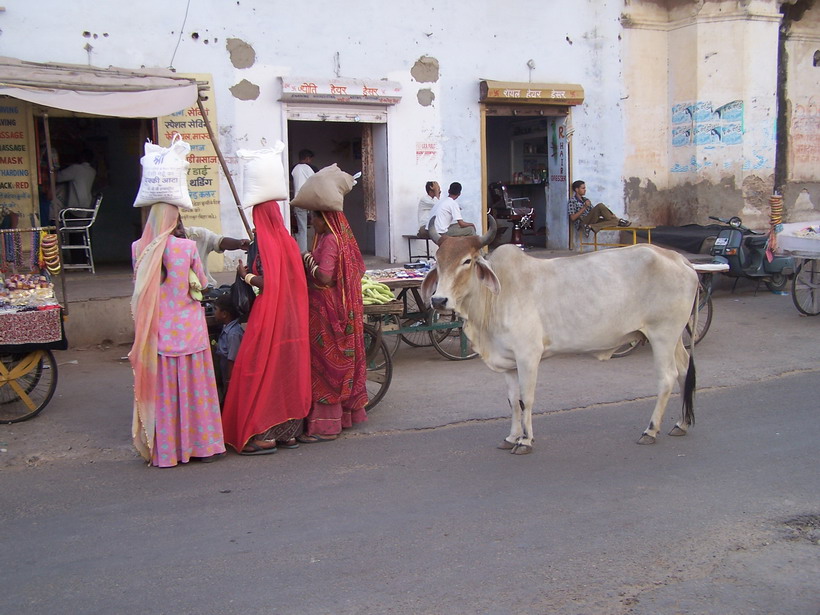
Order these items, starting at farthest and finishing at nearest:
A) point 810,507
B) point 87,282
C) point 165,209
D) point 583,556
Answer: point 87,282 < point 165,209 < point 810,507 < point 583,556

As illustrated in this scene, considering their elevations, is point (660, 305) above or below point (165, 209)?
below

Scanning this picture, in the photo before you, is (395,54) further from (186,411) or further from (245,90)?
→ (186,411)

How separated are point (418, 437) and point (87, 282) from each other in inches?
279

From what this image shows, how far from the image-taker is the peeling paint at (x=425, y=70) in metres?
14.4

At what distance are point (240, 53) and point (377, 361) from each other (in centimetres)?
732

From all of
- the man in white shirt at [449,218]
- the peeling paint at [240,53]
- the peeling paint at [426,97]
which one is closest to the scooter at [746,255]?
the man in white shirt at [449,218]

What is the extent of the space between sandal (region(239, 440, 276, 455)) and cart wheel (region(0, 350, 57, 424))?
6.98 ft

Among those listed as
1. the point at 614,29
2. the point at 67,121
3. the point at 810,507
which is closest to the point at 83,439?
the point at 810,507

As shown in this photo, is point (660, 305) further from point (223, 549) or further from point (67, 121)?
point (67, 121)

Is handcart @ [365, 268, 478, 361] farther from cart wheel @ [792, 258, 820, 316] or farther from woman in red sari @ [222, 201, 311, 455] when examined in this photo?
cart wheel @ [792, 258, 820, 316]

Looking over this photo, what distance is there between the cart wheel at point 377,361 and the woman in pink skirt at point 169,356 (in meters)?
1.78

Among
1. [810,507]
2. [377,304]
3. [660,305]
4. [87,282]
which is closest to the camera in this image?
[810,507]

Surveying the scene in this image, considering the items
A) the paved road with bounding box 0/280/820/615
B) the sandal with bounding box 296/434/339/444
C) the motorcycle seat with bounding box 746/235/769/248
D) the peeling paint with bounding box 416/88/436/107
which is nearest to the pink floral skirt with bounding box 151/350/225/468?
the paved road with bounding box 0/280/820/615

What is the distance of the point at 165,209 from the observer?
5.87m
